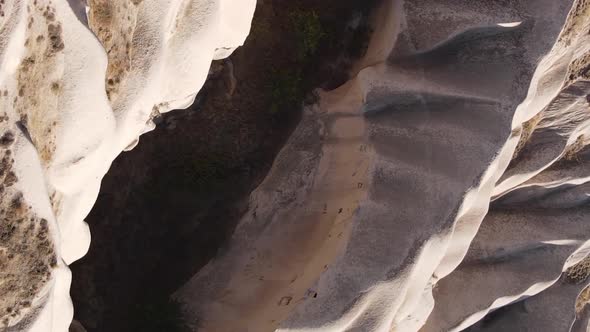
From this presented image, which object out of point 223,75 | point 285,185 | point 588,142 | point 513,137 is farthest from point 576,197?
point 223,75

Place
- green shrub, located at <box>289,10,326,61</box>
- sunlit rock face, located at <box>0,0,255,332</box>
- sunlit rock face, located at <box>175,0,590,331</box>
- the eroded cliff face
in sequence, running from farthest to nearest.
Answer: green shrub, located at <box>289,10,326,61</box>
sunlit rock face, located at <box>175,0,590,331</box>
the eroded cliff face
sunlit rock face, located at <box>0,0,255,332</box>

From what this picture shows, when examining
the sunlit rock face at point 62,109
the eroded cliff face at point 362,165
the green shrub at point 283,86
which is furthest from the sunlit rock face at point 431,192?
the sunlit rock face at point 62,109

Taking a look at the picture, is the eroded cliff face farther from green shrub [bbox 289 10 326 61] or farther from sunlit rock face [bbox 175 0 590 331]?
green shrub [bbox 289 10 326 61]

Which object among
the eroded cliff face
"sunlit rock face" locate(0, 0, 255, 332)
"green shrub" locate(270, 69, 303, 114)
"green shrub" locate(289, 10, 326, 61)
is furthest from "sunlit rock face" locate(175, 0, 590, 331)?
"sunlit rock face" locate(0, 0, 255, 332)

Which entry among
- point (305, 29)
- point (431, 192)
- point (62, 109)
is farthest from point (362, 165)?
point (62, 109)

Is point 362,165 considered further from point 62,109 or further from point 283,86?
point 62,109

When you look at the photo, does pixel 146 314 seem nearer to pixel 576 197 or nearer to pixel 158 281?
pixel 158 281
